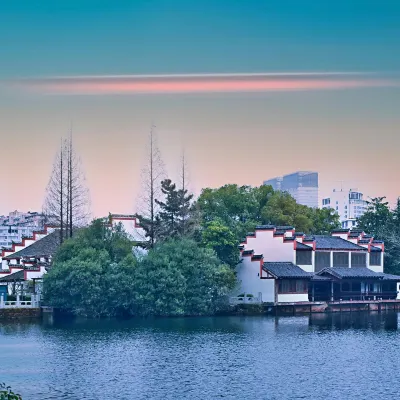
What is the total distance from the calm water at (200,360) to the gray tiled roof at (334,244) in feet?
56.6

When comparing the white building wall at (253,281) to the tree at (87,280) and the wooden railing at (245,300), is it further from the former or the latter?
the tree at (87,280)

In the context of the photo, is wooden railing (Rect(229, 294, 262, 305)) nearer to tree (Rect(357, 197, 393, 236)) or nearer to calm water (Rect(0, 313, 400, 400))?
calm water (Rect(0, 313, 400, 400))

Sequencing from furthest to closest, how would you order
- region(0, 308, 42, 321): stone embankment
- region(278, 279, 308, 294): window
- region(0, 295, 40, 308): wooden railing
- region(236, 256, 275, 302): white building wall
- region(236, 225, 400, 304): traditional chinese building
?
region(236, 225, 400, 304): traditional chinese building, region(278, 279, 308, 294): window, region(236, 256, 275, 302): white building wall, region(0, 295, 40, 308): wooden railing, region(0, 308, 42, 321): stone embankment

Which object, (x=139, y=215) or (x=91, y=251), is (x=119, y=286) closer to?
(x=91, y=251)

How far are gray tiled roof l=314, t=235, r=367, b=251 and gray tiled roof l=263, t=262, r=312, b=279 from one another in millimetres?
3769

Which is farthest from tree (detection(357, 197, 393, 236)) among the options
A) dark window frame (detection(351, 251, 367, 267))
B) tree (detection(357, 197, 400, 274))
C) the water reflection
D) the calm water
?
the calm water

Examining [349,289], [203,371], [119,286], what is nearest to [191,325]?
[119,286]

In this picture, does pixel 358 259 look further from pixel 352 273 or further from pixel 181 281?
pixel 181 281

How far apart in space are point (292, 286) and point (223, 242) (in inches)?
267

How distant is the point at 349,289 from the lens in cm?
7669

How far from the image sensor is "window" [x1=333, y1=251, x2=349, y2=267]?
7731cm

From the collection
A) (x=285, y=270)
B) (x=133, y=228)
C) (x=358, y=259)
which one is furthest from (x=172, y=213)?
(x=358, y=259)

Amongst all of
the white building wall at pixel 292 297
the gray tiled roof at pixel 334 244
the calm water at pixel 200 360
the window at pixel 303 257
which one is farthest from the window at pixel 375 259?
the calm water at pixel 200 360

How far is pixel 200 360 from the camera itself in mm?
40938
